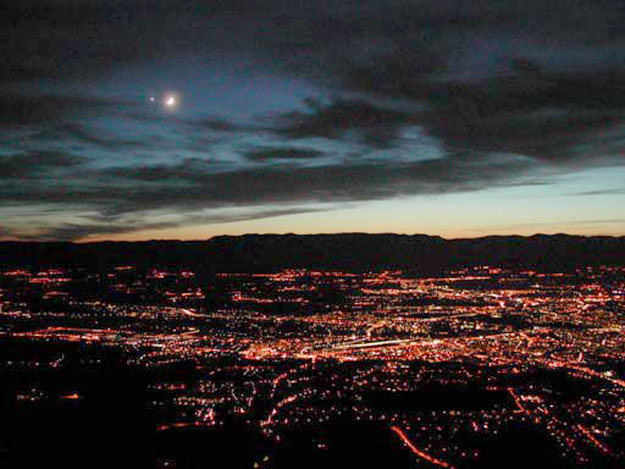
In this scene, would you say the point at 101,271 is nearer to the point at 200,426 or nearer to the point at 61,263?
the point at 61,263

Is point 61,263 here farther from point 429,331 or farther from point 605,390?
point 605,390

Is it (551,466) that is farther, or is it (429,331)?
(429,331)

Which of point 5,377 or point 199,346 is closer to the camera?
point 5,377

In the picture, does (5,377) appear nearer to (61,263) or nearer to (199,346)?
(199,346)

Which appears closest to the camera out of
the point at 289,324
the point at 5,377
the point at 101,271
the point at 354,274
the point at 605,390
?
the point at 605,390

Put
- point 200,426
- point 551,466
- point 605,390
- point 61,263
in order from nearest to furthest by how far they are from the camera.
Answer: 1. point 551,466
2. point 200,426
3. point 605,390
4. point 61,263

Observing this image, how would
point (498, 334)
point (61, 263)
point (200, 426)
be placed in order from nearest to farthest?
point (200, 426)
point (498, 334)
point (61, 263)

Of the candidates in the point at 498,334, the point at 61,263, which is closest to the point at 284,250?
the point at 61,263

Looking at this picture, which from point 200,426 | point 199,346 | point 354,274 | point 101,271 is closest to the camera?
point 200,426

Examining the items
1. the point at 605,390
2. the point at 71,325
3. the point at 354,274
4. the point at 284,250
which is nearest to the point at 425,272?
the point at 354,274
